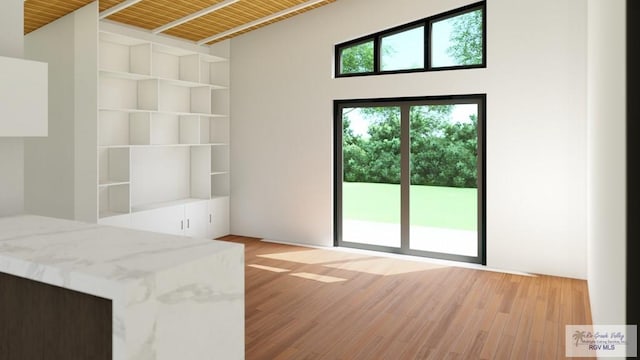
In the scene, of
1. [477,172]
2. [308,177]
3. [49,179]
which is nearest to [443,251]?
[477,172]

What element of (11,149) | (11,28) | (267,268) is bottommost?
(267,268)

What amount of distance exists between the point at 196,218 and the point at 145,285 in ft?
17.9

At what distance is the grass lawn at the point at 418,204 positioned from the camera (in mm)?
5723

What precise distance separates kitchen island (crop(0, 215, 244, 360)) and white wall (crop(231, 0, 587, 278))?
4.38 meters

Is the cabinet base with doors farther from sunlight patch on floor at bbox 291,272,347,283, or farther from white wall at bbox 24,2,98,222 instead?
sunlight patch on floor at bbox 291,272,347,283

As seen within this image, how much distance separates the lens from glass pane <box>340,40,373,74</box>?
20.5 ft

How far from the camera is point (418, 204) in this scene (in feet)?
19.6

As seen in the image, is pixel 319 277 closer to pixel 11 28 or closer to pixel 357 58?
pixel 357 58

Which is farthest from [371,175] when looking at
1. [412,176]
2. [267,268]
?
[267,268]

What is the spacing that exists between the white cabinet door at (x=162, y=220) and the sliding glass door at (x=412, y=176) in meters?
2.10

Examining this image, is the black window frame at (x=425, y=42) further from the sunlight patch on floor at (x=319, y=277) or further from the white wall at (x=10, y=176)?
the white wall at (x=10, y=176)

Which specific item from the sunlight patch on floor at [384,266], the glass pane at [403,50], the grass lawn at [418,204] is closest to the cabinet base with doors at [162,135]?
the grass lawn at [418,204]

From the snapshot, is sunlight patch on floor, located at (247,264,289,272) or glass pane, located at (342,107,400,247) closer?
sunlight patch on floor, located at (247,264,289,272)

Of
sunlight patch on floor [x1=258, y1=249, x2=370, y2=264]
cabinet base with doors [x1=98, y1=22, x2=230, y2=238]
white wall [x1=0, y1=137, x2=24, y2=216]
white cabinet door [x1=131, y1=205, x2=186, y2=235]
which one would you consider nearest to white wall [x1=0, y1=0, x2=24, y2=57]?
white wall [x1=0, y1=137, x2=24, y2=216]
